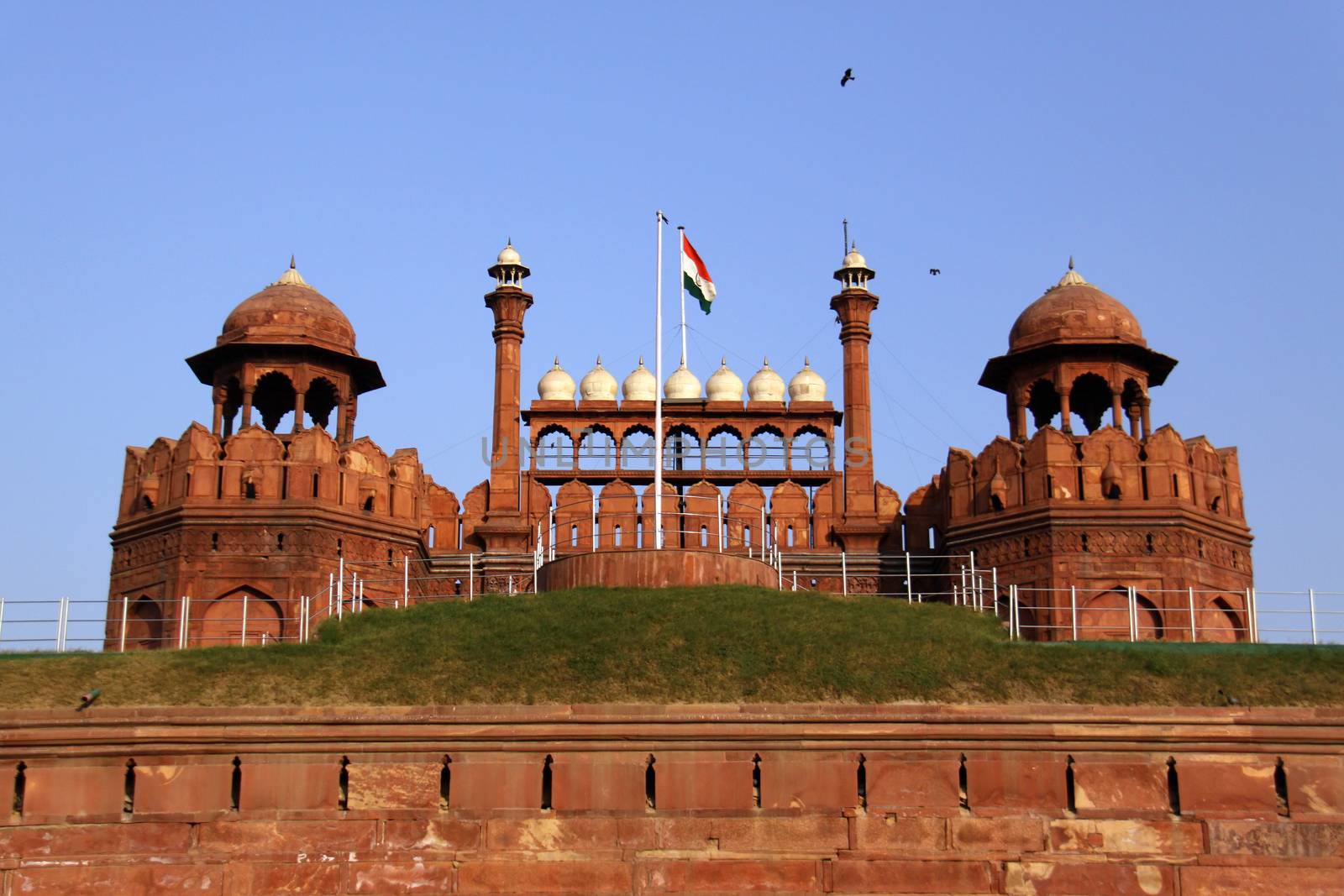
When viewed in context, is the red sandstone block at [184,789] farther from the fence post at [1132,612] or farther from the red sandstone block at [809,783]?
the fence post at [1132,612]

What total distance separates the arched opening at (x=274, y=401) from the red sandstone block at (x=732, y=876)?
18.5m

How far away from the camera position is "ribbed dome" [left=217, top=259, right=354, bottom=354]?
37781 mm

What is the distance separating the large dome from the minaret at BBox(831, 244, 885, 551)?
3.64 metres

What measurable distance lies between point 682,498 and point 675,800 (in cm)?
1470

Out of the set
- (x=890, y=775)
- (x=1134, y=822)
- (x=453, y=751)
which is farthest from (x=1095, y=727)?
(x=453, y=751)

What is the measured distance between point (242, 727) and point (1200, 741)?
41.2 ft

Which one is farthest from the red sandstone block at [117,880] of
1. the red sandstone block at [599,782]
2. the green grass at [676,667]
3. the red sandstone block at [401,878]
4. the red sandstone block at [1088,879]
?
the red sandstone block at [1088,879]

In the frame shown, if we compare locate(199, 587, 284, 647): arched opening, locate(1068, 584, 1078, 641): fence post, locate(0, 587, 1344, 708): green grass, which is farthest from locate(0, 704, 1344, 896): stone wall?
locate(199, 587, 284, 647): arched opening

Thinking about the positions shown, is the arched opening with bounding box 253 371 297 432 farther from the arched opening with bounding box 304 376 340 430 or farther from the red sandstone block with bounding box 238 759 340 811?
the red sandstone block with bounding box 238 759 340 811

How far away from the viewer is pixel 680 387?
41.7 meters

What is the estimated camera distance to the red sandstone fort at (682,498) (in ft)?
111

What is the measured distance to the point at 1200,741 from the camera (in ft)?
81.1

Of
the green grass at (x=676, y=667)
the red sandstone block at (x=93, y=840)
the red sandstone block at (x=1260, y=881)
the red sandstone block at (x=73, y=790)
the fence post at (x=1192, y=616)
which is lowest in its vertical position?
the red sandstone block at (x=1260, y=881)

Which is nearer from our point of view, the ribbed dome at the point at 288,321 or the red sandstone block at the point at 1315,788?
the red sandstone block at the point at 1315,788
